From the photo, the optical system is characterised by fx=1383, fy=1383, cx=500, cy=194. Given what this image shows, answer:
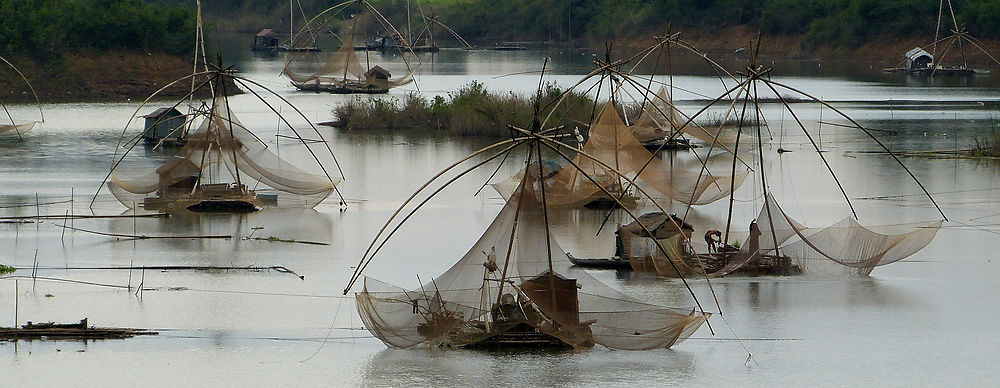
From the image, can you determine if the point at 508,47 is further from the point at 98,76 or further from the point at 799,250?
the point at 799,250

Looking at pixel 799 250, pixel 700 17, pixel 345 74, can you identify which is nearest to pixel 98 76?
pixel 345 74

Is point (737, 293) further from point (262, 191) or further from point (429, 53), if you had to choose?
point (429, 53)

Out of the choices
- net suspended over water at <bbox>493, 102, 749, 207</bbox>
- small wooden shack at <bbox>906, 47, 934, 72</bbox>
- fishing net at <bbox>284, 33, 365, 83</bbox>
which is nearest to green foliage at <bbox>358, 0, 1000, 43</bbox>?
small wooden shack at <bbox>906, 47, 934, 72</bbox>

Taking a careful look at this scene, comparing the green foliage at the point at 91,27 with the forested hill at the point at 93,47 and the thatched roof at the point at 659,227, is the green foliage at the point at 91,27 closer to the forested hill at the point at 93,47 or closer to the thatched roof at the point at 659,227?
the forested hill at the point at 93,47

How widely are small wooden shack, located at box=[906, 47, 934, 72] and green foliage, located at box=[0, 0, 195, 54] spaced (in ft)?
79.7

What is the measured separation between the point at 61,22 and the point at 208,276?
94.8 feet

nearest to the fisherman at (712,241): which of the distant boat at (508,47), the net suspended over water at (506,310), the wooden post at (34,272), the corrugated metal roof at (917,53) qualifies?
the net suspended over water at (506,310)

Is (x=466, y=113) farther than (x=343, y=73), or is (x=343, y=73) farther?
(x=343, y=73)

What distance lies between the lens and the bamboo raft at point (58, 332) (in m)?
10.0

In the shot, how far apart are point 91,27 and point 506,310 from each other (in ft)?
105

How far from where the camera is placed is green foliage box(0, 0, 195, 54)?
1500 inches

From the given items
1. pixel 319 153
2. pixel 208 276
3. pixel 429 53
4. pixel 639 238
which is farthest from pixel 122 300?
pixel 429 53

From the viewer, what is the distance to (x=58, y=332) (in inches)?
396

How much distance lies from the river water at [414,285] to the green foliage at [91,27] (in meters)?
16.2
